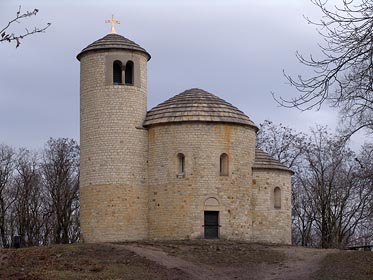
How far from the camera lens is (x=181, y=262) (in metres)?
36.5

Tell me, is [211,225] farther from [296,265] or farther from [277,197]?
[296,265]

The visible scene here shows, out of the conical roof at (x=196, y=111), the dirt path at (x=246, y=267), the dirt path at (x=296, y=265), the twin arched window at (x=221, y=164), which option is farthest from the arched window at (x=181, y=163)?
the dirt path at (x=296, y=265)

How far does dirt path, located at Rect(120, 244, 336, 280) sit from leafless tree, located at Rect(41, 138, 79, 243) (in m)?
22.3

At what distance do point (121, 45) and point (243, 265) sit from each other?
14.6m

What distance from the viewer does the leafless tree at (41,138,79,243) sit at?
6103 cm

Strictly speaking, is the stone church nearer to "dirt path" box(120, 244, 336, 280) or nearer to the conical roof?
the conical roof

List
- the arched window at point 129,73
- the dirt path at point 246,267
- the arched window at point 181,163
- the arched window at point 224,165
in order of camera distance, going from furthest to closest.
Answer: the arched window at point 129,73, the arched window at point 224,165, the arched window at point 181,163, the dirt path at point 246,267

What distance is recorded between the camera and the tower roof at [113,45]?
45.0 m

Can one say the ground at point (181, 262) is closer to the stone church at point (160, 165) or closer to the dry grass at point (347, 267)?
the dry grass at point (347, 267)

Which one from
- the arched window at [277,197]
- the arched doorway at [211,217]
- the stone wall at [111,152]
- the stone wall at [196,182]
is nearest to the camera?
the stone wall at [196,182]

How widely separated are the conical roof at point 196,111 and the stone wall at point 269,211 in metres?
2.98

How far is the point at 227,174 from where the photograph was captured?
144 feet

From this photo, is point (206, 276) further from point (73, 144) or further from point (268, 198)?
point (73, 144)

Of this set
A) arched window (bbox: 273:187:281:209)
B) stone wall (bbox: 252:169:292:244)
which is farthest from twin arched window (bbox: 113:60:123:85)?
arched window (bbox: 273:187:281:209)
